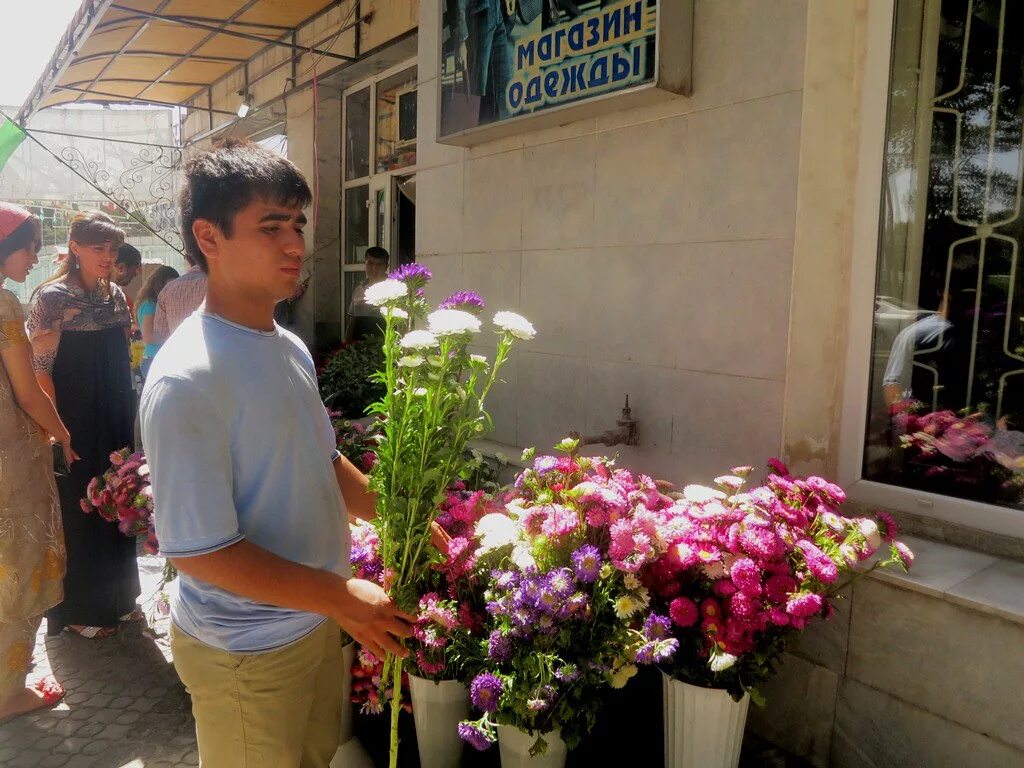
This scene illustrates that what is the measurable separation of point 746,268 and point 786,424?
0.57 m

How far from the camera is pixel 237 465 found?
5.10 feet

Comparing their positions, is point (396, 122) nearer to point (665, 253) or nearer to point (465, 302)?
point (665, 253)

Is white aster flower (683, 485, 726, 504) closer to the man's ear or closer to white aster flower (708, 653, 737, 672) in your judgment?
white aster flower (708, 653, 737, 672)

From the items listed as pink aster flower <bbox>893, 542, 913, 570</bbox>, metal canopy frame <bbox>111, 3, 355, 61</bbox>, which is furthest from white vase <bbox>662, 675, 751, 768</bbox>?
metal canopy frame <bbox>111, 3, 355, 61</bbox>

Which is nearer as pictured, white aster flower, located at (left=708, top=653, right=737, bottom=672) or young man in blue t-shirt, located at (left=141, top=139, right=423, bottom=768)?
young man in blue t-shirt, located at (left=141, top=139, right=423, bottom=768)

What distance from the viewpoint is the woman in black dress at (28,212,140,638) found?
373cm

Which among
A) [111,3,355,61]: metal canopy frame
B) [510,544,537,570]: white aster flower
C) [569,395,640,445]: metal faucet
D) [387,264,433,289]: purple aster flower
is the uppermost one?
[111,3,355,61]: metal canopy frame

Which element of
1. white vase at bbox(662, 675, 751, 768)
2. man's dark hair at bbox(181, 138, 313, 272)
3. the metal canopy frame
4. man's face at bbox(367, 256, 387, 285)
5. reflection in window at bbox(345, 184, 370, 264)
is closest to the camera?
man's dark hair at bbox(181, 138, 313, 272)

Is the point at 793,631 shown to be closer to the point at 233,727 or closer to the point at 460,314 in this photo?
the point at 460,314

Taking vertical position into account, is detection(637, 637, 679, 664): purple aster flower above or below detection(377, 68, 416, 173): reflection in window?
below

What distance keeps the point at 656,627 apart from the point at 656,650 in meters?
0.06

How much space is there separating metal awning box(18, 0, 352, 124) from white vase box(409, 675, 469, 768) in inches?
177

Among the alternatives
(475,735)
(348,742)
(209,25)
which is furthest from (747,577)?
(209,25)

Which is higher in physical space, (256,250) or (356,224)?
(356,224)
